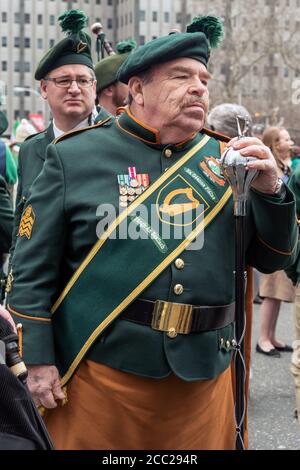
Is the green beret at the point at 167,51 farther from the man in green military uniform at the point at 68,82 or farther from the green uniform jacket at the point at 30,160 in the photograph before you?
the man in green military uniform at the point at 68,82

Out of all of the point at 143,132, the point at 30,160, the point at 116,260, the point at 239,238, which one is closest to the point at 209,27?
the point at 143,132

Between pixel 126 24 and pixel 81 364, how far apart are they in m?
92.9

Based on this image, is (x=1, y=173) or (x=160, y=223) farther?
(x=1, y=173)

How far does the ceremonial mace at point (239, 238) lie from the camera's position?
2668 mm

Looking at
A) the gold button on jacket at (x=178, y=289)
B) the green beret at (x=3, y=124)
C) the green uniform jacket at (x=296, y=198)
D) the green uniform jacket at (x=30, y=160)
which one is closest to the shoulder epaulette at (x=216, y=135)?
the gold button on jacket at (x=178, y=289)

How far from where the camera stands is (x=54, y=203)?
2863 mm

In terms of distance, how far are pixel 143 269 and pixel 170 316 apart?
18 cm

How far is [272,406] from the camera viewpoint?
5.48 metres

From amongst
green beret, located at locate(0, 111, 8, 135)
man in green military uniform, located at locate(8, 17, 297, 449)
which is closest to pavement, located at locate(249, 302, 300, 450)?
man in green military uniform, located at locate(8, 17, 297, 449)

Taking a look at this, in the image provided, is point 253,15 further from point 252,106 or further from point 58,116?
point 58,116

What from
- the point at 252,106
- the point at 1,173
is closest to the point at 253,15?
the point at 252,106

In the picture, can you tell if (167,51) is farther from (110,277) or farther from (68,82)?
(68,82)

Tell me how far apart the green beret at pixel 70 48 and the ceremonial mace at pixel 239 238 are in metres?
1.86
